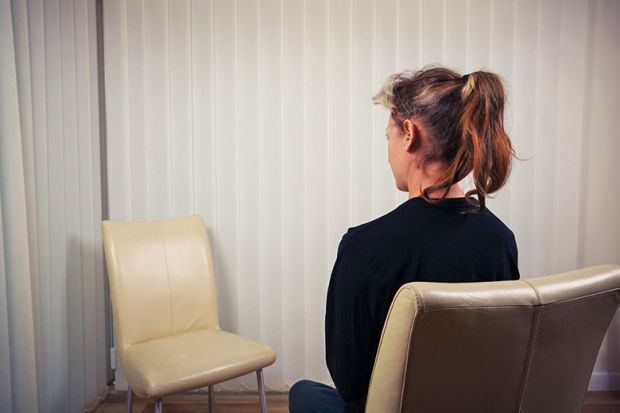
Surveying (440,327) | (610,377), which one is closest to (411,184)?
(440,327)

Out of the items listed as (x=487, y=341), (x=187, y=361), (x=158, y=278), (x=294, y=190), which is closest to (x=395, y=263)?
(x=487, y=341)

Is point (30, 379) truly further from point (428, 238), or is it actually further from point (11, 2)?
point (428, 238)

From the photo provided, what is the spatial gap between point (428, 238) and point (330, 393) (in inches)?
21.7

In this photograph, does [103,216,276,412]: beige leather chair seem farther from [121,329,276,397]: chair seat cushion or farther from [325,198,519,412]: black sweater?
[325,198,519,412]: black sweater

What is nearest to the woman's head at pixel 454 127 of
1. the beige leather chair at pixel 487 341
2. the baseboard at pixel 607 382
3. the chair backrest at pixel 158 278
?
the beige leather chair at pixel 487 341

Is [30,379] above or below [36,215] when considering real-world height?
below

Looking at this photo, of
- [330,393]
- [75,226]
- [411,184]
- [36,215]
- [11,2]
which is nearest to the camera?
[411,184]

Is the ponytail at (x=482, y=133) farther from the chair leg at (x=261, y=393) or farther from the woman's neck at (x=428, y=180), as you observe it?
the chair leg at (x=261, y=393)

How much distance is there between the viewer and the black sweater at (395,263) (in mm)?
854

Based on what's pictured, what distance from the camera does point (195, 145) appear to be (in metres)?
2.32

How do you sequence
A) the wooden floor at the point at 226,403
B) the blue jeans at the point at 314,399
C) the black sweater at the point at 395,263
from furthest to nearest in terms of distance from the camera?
the wooden floor at the point at 226,403, the blue jeans at the point at 314,399, the black sweater at the point at 395,263

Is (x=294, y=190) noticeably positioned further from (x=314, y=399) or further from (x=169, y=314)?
(x=314, y=399)

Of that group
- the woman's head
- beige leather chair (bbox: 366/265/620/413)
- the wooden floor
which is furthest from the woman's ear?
the wooden floor

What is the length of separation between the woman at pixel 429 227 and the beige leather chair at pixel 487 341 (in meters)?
0.12
